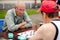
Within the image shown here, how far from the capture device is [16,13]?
13.6 feet

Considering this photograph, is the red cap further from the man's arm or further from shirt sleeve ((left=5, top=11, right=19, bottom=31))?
shirt sleeve ((left=5, top=11, right=19, bottom=31))

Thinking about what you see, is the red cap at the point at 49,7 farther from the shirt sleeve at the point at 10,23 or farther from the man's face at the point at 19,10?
the man's face at the point at 19,10

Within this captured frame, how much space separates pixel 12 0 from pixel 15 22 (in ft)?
25.3

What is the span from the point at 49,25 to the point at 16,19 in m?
2.27

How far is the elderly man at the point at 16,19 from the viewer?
13.1 ft

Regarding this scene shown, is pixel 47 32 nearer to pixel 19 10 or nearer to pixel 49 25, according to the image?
pixel 49 25

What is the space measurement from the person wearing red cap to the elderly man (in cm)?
175

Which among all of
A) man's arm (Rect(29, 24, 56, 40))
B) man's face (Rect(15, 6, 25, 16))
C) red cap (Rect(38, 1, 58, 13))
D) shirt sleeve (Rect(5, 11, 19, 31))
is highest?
red cap (Rect(38, 1, 58, 13))

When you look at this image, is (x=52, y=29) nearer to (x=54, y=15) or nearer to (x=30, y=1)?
(x=54, y=15)

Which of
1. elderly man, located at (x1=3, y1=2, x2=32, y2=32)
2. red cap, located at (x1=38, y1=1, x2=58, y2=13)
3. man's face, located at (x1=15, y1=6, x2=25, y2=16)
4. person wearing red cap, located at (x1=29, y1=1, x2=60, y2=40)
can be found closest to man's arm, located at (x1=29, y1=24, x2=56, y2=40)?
person wearing red cap, located at (x1=29, y1=1, x2=60, y2=40)

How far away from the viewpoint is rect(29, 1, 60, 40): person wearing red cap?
196 cm

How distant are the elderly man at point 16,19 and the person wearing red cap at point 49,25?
68.7 inches

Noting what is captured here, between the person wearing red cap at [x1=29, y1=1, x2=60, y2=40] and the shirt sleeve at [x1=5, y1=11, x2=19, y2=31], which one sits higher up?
the person wearing red cap at [x1=29, y1=1, x2=60, y2=40]

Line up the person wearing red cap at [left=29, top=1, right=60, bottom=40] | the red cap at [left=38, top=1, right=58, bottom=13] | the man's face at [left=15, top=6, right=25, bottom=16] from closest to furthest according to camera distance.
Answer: the person wearing red cap at [left=29, top=1, right=60, bottom=40] → the red cap at [left=38, top=1, right=58, bottom=13] → the man's face at [left=15, top=6, right=25, bottom=16]
